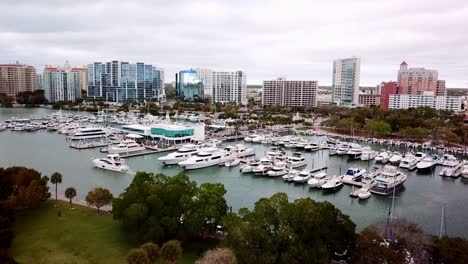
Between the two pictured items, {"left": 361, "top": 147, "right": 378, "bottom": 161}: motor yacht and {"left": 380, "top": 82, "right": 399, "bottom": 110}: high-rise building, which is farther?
{"left": 380, "top": 82, "right": 399, "bottom": 110}: high-rise building

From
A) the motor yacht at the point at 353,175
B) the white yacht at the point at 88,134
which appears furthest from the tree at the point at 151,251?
the white yacht at the point at 88,134

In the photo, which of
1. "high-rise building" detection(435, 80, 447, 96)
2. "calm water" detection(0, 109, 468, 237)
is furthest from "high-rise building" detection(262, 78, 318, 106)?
"calm water" detection(0, 109, 468, 237)

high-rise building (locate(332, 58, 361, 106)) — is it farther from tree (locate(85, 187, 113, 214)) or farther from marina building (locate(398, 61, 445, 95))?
tree (locate(85, 187, 113, 214))

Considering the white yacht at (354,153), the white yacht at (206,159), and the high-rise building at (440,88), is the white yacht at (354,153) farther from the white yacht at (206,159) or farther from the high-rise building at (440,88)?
the high-rise building at (440,88)

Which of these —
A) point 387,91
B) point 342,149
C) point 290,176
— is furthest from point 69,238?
point 387,91

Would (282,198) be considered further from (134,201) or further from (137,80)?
(137,80)

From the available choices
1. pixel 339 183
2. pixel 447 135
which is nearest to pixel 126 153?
pixel 339 183
